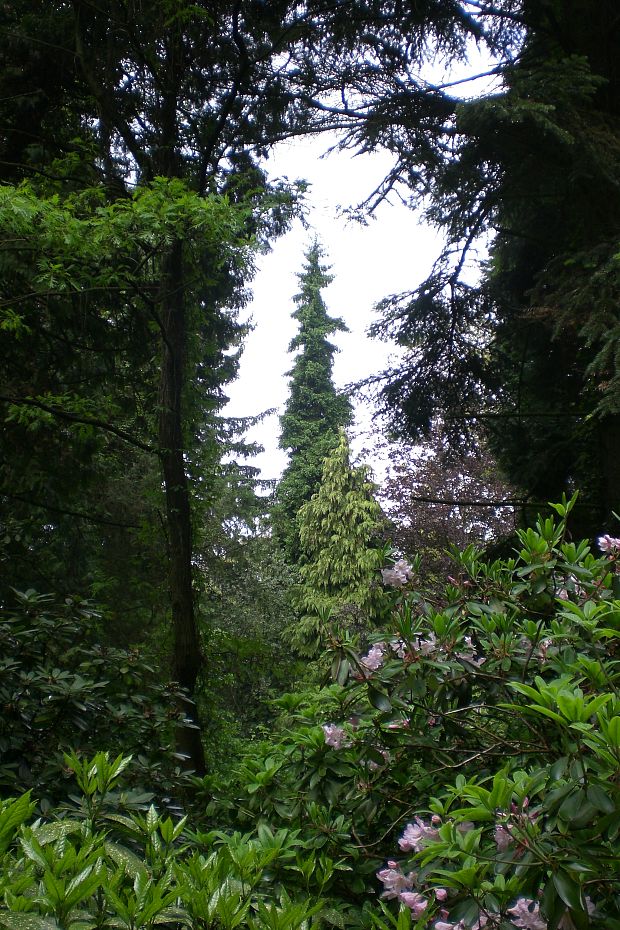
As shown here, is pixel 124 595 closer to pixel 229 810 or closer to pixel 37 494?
pixel 37 494

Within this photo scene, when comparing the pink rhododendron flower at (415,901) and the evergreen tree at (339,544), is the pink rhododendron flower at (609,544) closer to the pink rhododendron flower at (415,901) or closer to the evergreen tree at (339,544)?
the pink rhododendron flower at (415,901)

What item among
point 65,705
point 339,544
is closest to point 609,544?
point 65,705

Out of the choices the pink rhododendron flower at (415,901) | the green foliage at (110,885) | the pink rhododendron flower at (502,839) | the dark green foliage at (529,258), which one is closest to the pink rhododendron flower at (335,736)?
the pink rhododendron flower at (415,901)

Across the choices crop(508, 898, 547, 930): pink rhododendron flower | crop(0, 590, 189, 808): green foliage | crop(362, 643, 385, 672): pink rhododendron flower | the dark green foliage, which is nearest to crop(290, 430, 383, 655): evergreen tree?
the dark green foliage

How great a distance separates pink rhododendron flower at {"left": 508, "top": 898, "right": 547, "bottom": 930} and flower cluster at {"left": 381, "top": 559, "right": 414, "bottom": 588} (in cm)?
107

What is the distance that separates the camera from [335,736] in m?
2.21

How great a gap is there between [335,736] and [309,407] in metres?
20.8

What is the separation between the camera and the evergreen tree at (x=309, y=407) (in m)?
21.2

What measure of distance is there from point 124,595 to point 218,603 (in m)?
6.04

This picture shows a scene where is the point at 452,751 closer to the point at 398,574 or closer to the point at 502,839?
the point at 398,574

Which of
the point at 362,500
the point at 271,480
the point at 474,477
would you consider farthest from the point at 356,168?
the point at 271,480

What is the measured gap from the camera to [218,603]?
15.6 m

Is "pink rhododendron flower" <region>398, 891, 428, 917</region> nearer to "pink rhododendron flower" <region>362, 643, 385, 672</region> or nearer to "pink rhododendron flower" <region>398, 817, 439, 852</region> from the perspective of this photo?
"pink rhododendron flower" <region>398, 817, 439, 852</region>

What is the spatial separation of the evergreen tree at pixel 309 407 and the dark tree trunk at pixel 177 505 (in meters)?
14.8
